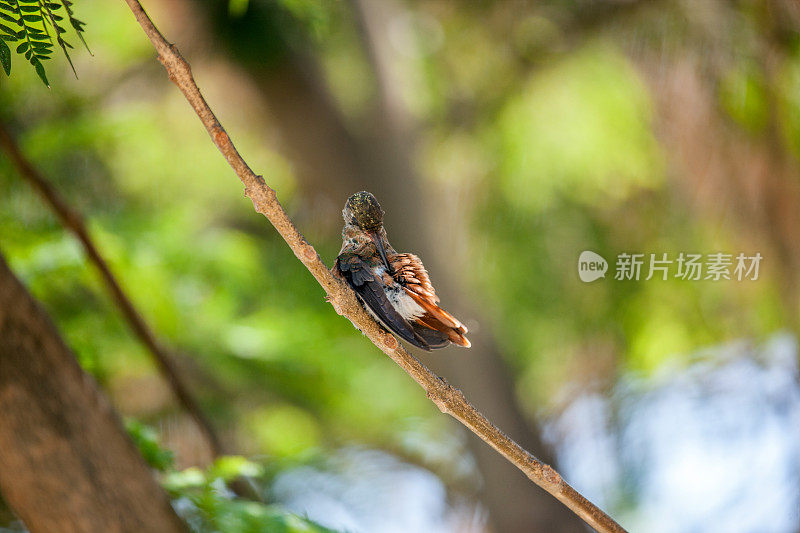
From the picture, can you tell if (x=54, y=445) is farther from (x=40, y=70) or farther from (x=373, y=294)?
(x=373, y=294)

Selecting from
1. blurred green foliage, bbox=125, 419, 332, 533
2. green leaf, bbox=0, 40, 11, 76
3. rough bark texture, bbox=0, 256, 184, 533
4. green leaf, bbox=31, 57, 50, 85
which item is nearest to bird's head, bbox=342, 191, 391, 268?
green leaf, bbox=31, 57, 50, 85

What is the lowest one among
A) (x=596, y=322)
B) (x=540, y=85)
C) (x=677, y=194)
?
(x=596, y=322)

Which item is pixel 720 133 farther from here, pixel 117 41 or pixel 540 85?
pixel 117 41

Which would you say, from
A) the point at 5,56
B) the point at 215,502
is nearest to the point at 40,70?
the point at 5,56

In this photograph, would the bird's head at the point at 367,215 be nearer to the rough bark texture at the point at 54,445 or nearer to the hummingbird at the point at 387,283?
the hummingbird at the point at 387,283

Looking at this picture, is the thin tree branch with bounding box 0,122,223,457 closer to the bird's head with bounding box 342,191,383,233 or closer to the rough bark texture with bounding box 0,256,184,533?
the rough bark texture with bounding box 0,256,184,533

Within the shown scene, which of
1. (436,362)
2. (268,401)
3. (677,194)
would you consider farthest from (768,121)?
(268,401)
